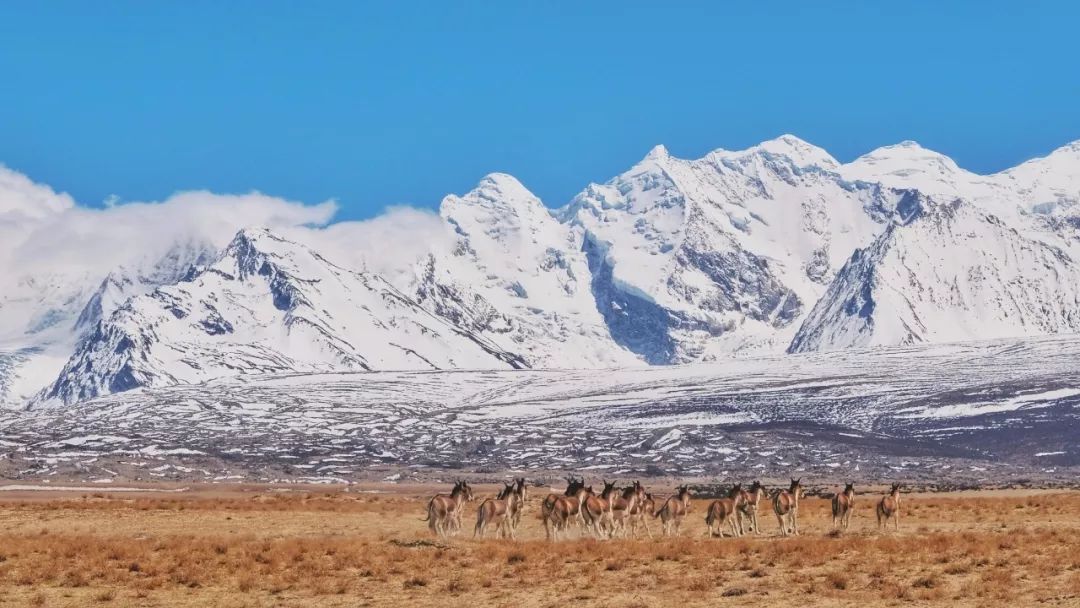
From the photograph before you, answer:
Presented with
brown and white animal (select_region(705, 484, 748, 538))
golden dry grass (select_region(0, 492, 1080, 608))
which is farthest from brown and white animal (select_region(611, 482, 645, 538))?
brown and white animal (select_region(705, 484, 748, 538))

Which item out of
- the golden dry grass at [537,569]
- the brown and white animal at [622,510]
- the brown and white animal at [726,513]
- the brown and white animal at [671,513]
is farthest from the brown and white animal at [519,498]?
the brown and white animal at [726,513]

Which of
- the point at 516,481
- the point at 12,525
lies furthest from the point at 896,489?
the point at 12,525

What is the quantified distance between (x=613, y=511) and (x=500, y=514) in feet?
14.4

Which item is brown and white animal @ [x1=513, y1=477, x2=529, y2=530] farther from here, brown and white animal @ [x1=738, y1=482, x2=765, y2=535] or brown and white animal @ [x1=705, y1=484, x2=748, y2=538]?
brown and white animal @ [x1=738, y1=482, x2=765, y2=535]

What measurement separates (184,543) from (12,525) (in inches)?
674

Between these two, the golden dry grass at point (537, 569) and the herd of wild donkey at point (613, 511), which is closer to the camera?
the golden dry grass at point (537, 569)

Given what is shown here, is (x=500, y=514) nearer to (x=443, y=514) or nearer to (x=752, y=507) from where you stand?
(x=443, y=514)

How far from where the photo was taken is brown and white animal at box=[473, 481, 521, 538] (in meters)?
55.9

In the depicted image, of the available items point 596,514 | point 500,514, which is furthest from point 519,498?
point 596,514

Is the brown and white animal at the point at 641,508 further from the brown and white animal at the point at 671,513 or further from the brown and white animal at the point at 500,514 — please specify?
the brown and white animal at the point at 500,514

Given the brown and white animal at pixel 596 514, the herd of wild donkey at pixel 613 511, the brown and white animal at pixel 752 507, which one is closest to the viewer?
the brown and white animal at pixel 596 514

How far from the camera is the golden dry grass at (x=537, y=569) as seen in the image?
3681 cm

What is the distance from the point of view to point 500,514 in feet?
186

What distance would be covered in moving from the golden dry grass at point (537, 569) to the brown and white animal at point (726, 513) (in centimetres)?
135
